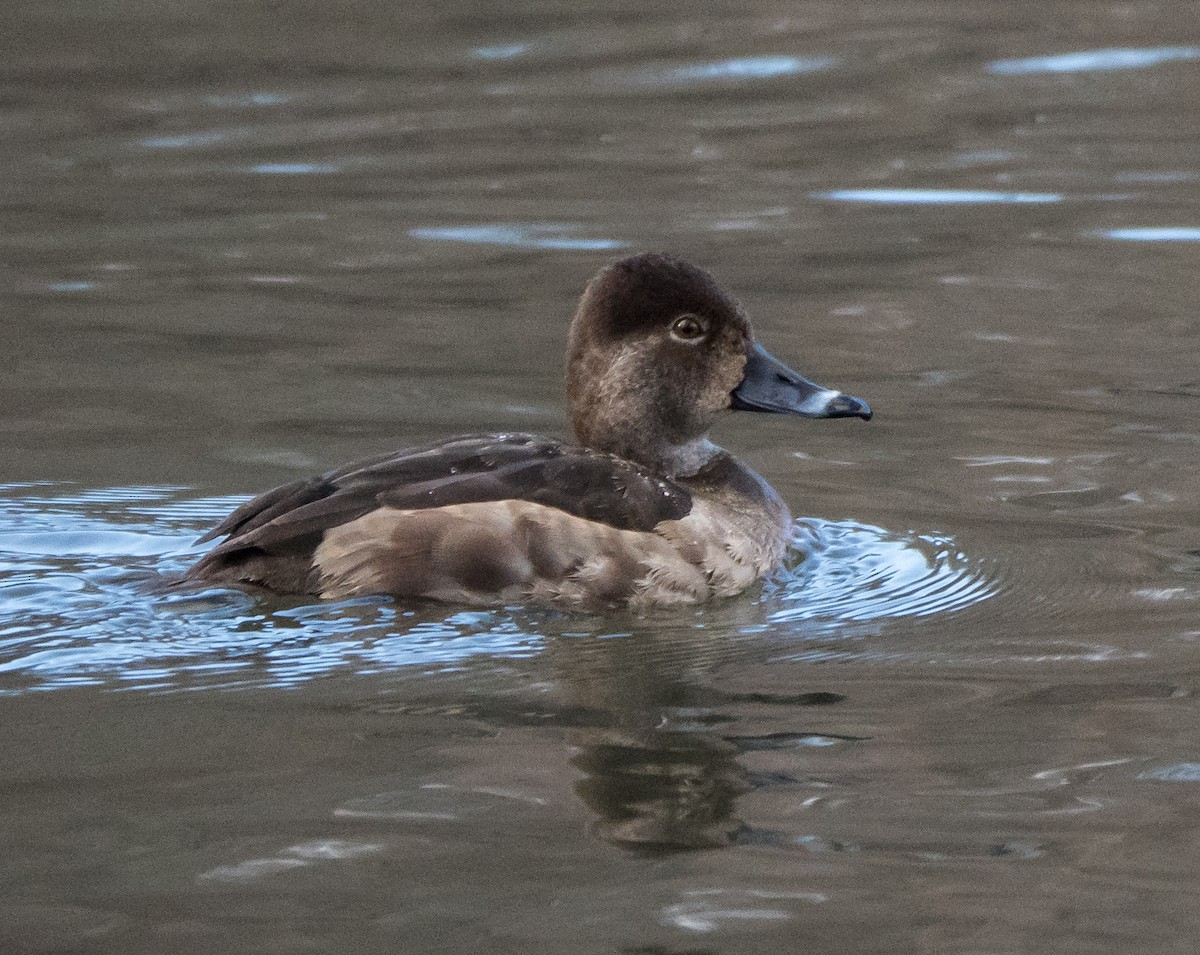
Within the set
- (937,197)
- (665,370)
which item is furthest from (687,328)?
(937,197)

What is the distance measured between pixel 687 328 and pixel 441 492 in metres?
1.03

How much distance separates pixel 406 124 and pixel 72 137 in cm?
195

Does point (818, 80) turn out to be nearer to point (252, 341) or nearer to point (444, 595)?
point (252, 341)

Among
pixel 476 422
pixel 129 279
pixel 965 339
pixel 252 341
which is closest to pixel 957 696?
pixel 476 422

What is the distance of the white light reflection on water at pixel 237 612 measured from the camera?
501 cm

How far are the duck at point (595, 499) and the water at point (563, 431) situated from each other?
10 centimetres

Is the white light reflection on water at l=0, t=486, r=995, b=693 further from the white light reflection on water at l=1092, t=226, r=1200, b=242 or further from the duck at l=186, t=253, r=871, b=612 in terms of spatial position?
the white light reflection on water at l=1092, t=226, r=1200, b=242

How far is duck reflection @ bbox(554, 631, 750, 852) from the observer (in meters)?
4.11

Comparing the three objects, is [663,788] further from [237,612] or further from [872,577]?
[872,577]

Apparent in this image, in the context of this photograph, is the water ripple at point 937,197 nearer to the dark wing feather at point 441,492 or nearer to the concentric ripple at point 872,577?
the concentric ripple at point 872,577

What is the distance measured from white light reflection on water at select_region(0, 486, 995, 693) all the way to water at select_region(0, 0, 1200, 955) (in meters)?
0.02

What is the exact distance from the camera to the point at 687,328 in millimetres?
6027

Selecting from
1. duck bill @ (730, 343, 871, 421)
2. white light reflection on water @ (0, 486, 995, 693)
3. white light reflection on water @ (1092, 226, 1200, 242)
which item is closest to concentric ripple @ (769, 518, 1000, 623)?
white light reflection on water @ (0, 486, 995, 693)

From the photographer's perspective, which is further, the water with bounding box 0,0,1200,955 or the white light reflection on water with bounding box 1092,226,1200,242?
the white light reflection on water with bounding box 1092,226,1200,242
